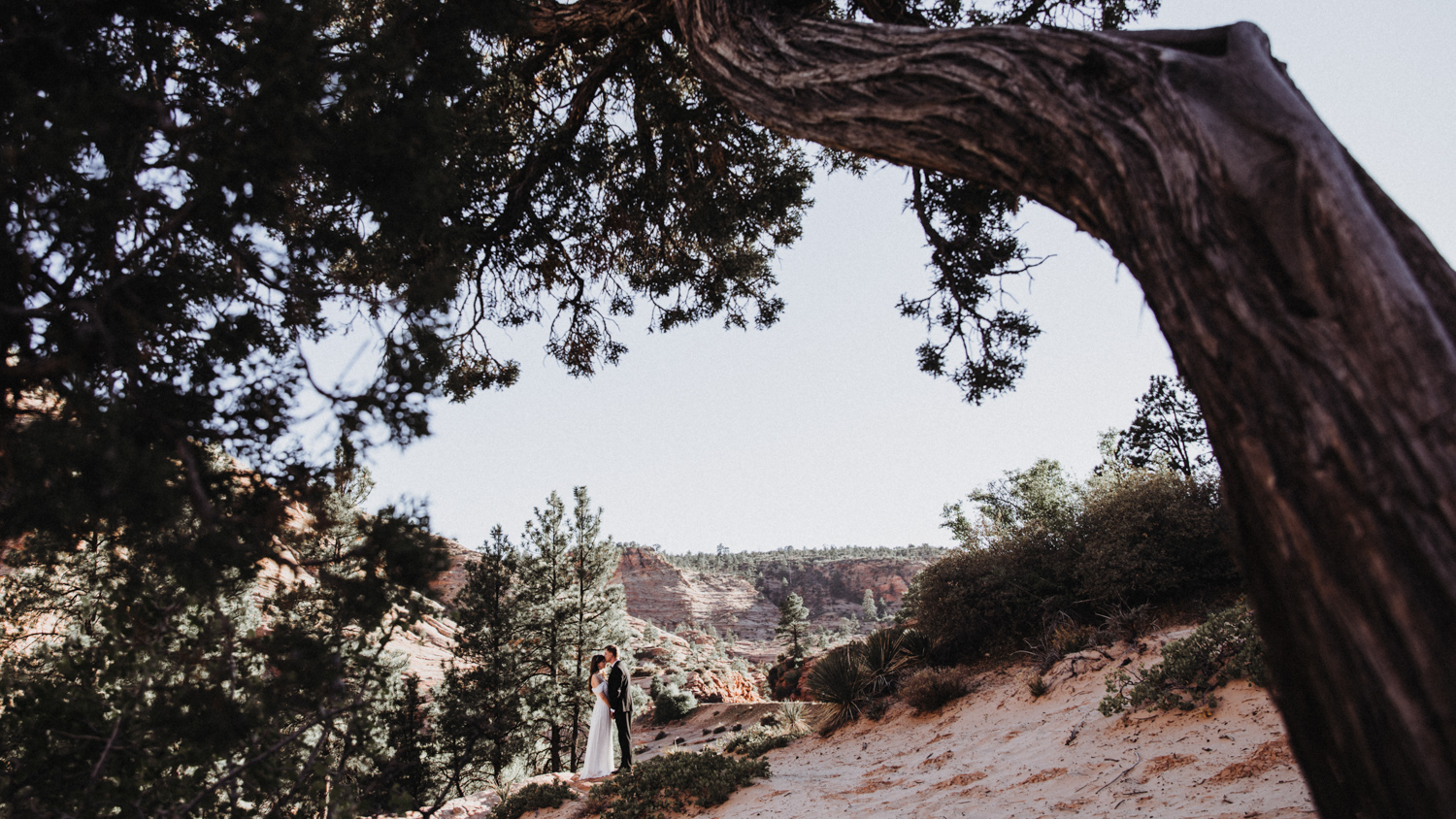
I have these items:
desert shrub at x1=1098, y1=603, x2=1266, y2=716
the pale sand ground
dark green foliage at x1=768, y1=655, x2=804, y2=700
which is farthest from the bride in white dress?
dark green foliage at x1=768, y1=655, x2=804, y2=700

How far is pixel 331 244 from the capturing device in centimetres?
318

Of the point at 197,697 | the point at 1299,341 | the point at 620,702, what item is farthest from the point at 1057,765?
the point at 197,697

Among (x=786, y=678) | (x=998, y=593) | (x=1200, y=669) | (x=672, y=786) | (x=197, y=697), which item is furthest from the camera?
(x=786, y=678)

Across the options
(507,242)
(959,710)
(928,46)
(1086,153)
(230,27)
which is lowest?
(959,710)

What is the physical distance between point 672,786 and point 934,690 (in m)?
4.12

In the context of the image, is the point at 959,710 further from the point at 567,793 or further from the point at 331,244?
the point at 331,244

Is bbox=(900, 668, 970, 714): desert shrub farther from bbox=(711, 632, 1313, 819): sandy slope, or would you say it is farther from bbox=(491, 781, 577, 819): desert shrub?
bbox=(491, 781, 577, 819): desert shrub

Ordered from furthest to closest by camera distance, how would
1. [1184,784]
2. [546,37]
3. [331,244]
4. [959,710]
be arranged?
[959,710] → [546,37] → [1184,784] → [331,244]

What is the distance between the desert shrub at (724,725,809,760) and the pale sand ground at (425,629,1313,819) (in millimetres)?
1116

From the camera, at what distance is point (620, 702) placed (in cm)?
832

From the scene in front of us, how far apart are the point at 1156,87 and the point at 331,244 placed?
3494 millimetres

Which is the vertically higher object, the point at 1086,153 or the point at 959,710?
the point at 1086,153

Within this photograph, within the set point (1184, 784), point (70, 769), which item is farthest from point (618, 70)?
point (1184, 784)

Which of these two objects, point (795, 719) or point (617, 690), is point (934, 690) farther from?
point (617, 690)
